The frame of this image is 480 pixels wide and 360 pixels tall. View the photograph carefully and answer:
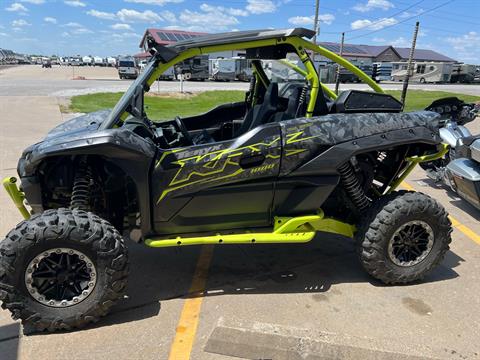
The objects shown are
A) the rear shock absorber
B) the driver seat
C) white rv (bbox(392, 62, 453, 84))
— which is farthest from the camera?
white rv (bbox(392, 62, 453, 84))

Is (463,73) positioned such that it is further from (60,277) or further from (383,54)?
(60,277)

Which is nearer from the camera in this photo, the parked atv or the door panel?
the door panel

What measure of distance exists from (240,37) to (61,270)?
7.02 ft

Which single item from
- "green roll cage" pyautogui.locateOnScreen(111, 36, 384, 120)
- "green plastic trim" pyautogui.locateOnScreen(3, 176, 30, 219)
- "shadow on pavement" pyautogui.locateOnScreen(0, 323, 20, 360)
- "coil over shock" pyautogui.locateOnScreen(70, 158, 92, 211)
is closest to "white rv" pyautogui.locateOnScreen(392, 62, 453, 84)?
"green roll cage" pyautogui.locateOnScreen(111, 36, 384, 120)

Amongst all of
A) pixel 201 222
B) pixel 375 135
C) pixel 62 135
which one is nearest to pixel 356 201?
pixel 375 135

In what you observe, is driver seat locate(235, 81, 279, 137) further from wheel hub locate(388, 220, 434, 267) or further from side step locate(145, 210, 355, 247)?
wheel hub locate(388, 220, 434, 267)

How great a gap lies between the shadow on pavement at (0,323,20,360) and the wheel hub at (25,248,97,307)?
0.99ft

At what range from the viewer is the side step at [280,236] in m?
3.28

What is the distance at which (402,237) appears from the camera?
3611 millimetres

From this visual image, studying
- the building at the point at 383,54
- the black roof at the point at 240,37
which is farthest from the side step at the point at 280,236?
the building at the point at 383,54

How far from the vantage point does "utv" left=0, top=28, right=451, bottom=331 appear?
2.90 metres

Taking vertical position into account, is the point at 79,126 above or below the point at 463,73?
above

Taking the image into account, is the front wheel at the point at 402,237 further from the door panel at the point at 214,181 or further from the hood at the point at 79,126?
the hood at the point at 79,126

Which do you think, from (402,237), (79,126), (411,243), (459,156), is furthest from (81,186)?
(459,156)
